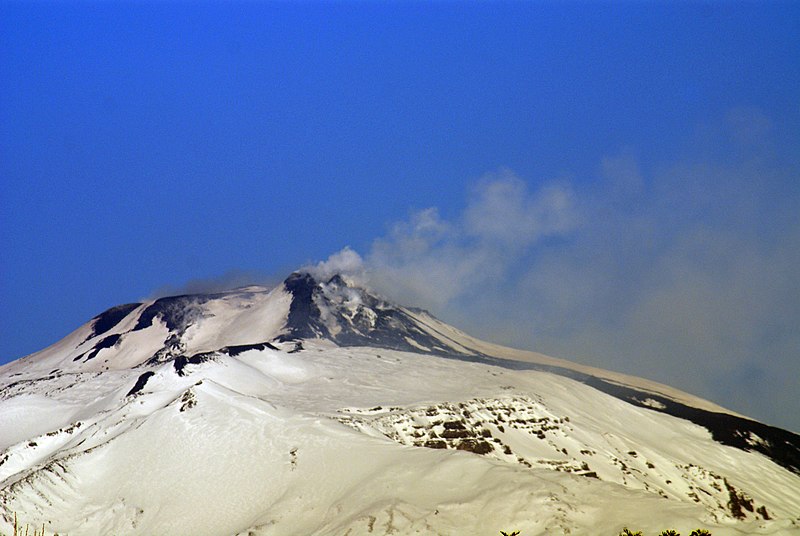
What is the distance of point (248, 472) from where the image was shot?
8356cm

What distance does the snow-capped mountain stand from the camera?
62.5 m

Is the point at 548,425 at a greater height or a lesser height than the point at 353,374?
lesser

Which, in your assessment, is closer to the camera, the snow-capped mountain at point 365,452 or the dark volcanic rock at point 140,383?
the snow-capped mountain at point 365,452

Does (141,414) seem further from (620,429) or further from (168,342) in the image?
(168,342)

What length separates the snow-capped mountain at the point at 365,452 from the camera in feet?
205

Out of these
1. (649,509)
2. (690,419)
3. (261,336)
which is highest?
(261,336)

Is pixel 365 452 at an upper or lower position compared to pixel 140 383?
lower

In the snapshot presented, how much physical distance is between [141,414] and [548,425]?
55.1 meters

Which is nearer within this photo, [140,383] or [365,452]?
[365,452]

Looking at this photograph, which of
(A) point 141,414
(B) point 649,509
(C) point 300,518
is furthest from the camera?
(A) point 141,414

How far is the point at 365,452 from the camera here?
8062cm

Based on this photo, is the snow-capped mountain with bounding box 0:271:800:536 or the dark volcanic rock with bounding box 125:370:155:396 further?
the dark volcanic rock with bounding box 125:370:155:396

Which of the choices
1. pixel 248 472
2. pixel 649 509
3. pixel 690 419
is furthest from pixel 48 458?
pixel 690 419

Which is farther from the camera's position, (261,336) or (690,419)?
(261,336)
